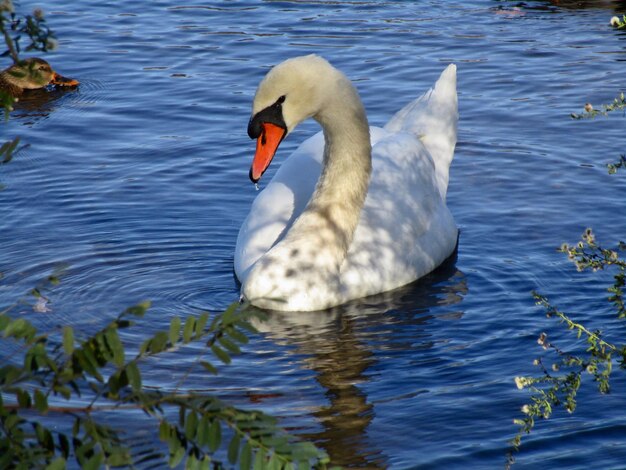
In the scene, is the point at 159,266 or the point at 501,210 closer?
the point at 159,266

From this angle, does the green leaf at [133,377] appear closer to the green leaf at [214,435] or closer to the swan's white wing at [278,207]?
the green leaf at [214,435]

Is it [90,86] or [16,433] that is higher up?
[16,433]

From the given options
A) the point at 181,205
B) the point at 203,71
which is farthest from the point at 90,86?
the point at 181,205

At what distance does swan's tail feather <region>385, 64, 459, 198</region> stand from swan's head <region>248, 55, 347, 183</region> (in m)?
1.94

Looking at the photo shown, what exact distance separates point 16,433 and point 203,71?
34.0 feet

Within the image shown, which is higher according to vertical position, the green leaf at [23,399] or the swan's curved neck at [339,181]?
the green leaf at [23,399]

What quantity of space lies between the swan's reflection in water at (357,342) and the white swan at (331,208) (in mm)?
113

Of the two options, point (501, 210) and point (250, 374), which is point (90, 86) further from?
point (250, 374)

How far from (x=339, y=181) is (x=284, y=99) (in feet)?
2.28

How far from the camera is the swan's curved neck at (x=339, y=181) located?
716cm

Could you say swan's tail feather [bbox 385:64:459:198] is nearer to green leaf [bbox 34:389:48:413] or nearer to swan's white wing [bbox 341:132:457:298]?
swan's white wing [bbox 341:132:457:298]

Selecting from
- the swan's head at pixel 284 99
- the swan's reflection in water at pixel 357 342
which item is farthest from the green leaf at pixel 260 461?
the swan's head at pixel 284 99

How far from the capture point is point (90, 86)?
1235 cm

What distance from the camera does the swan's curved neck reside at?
7164mm
